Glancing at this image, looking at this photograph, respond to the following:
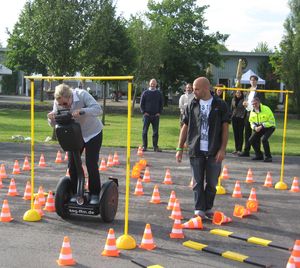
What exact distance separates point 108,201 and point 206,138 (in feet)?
5.32

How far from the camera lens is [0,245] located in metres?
5.50

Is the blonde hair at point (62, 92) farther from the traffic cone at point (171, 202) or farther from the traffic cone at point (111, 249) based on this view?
the traffic cone at point (171, 202)

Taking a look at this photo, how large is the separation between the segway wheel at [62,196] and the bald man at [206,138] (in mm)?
1773

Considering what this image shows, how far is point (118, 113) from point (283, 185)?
27387 mm

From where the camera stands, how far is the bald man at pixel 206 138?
673cm

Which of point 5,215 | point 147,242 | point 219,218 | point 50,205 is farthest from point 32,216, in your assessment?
point 219,218

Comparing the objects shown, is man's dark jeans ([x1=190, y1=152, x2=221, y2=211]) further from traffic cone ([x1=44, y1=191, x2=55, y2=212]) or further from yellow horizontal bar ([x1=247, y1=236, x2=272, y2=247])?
traffic cone ([x1=44, y1=191, x2=55, y2=212])

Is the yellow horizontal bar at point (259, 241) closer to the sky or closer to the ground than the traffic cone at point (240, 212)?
closer to the ground

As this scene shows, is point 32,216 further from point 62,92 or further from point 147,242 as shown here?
point 147,242

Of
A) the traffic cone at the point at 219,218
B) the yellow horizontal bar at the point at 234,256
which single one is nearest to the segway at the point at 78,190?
the traffic cone at the point at 219,218

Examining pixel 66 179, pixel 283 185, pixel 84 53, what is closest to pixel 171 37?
pixel 84 53

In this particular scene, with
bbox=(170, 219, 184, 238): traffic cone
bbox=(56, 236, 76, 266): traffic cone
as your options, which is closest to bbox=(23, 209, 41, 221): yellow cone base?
bbox=(56, 236, 76, 266): traffic cone

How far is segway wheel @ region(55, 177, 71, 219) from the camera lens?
647 cm

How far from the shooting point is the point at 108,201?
20.9 ft
